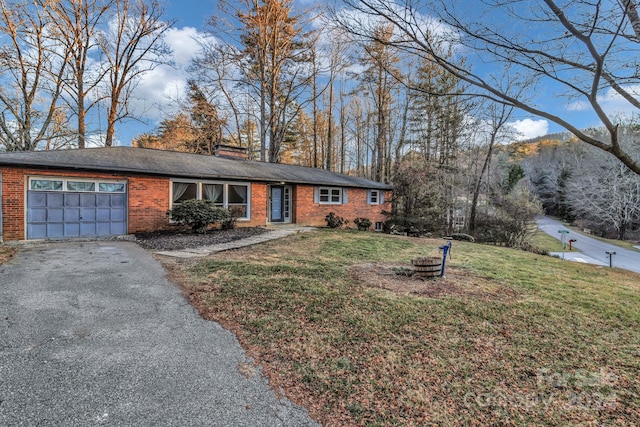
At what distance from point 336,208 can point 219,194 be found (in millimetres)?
6234

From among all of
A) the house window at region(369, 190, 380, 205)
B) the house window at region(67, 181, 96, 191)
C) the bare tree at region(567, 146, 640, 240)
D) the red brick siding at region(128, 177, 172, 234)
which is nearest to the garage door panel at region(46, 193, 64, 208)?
the house window at region(67, 181, 96, 191)

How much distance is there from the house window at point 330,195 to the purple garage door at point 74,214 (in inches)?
344

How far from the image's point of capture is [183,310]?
409 centimetres

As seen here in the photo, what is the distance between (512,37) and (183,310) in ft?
17.6

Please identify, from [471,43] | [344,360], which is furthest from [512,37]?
[344,360]

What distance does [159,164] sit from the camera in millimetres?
11180

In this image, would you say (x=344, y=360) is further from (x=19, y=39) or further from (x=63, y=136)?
(x=19, y=39)

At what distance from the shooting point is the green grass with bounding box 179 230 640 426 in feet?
7.95

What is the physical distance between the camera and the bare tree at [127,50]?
17.9 meters

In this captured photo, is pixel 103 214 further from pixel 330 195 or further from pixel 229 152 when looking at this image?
pixel 330 195

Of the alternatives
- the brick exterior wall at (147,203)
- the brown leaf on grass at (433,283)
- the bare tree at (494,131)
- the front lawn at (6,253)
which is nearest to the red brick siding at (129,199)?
the brick exterior wall at (147,203)

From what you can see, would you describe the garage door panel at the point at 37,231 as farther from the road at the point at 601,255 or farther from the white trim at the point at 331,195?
the road at the point at 601,255

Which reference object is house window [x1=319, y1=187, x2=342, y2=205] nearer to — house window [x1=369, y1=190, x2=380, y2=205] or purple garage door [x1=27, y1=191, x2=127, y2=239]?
house window [x1=369, y1=190, x2=380, y2=205]

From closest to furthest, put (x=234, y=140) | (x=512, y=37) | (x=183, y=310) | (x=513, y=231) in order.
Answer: (x=512, y=37) < (x=183, y=310) < (x=513, y=231) < (x=234, y=140)
